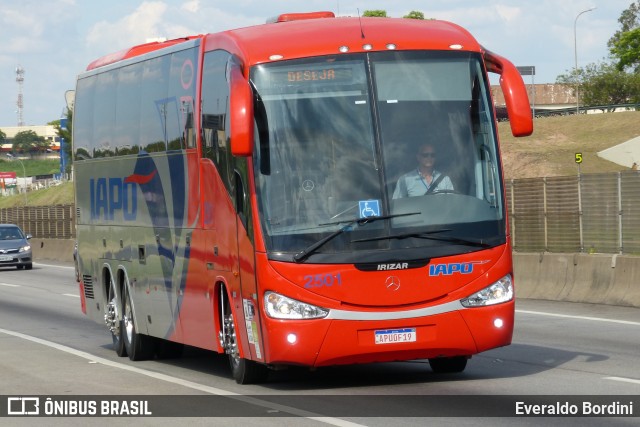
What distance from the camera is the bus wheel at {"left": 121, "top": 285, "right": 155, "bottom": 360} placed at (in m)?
16.4

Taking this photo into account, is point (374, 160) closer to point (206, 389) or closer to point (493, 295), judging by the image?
point (493, 295)

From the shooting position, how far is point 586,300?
22.6 metres

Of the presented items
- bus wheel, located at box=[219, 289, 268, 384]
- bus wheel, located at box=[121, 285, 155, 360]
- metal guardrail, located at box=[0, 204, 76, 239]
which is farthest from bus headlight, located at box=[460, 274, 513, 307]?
metal guardrail, located at box=[0, 204, 76, 239]

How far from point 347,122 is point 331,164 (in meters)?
0.41

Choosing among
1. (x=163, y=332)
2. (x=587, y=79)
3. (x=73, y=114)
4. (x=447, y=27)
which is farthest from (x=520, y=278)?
(x=587, y=79)

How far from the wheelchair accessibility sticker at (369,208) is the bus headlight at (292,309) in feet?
2.94

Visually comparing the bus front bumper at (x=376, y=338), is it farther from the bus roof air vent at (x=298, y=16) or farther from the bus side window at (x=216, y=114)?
the bus roof air vent at (x=298, y=16)

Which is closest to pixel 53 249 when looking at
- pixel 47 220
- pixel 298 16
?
pixel 47 220

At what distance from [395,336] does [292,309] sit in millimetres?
905

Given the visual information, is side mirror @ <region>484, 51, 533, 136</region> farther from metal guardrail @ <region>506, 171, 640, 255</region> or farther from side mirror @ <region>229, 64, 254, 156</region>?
metal guardrail @ <region>506, 171, 640, 255</region>

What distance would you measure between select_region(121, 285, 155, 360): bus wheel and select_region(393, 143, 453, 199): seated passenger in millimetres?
5588

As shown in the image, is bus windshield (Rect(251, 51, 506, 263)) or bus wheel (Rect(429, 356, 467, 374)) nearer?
bus windshield (Rect(251, 51, 506, 263))

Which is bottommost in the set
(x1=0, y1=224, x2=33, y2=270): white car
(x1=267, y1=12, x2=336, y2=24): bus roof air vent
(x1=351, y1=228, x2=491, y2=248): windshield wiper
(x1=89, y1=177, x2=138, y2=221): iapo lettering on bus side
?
(x1=0, y1=224, x2=33, y2=270): white car

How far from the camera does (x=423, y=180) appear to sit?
466 inches
